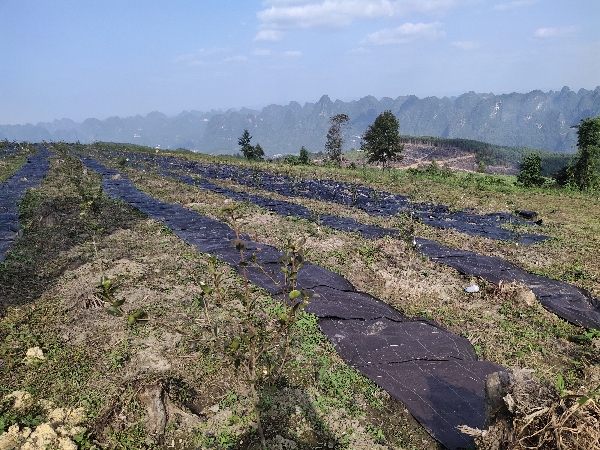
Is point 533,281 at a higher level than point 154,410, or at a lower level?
lower

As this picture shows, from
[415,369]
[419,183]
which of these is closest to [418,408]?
[415,369]

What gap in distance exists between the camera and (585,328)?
666 cm

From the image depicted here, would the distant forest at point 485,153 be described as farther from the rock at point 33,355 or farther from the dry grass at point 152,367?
the rock at point 33,355

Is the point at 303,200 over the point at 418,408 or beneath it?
over

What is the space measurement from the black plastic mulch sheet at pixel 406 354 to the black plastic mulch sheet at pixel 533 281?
9.92ft

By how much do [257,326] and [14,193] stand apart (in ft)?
47.7

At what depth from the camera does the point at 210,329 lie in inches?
92.4

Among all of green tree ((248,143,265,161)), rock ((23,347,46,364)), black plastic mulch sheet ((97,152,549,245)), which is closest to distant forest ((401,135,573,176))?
green tree ((248,143,265,161))

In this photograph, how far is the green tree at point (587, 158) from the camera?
23.7 metres

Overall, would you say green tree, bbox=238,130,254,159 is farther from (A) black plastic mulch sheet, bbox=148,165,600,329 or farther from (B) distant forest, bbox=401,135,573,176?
(B) distant forest, bbox=401,135,573,176

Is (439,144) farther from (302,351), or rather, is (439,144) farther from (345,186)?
(302,351)

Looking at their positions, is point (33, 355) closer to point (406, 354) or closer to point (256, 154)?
point (406, 354)

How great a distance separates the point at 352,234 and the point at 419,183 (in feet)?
46.4

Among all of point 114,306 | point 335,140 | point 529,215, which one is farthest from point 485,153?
point 114,306
